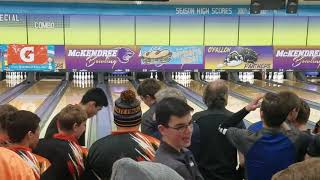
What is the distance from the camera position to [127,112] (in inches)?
83.6

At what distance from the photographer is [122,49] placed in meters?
11.1

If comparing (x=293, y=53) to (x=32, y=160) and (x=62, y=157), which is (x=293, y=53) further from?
(x=32, y=160)

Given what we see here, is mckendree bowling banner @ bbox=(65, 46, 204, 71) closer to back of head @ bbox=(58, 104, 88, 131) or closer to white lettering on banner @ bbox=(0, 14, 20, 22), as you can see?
white lettering on banner @ bbox=(0, 14, 20, 22)

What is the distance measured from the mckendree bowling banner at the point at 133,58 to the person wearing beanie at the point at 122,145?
29.4ft

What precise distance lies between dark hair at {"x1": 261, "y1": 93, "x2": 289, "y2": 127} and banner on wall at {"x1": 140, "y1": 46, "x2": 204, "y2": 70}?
9055mm

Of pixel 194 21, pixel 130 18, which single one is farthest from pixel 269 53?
pixel 130 18

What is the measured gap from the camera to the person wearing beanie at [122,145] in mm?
2027

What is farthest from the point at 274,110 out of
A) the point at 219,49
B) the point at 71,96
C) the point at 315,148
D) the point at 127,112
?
the point at 219,49

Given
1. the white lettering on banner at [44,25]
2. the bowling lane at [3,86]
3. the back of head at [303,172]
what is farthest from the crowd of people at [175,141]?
the white lettering on banner at [44,25]

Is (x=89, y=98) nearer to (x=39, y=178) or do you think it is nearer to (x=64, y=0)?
(x=39, y=178)

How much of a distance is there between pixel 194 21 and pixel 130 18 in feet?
6.03

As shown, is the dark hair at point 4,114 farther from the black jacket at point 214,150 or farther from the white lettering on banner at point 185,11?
the white lettering on banner at point 185,11

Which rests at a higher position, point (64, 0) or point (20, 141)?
point (64, 0)

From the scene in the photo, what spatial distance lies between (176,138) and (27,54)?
31.7ft
